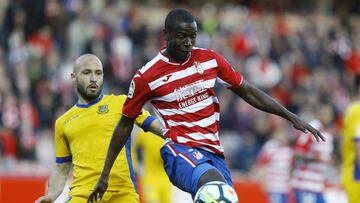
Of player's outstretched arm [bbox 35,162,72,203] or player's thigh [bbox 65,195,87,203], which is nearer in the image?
player's thigh [bbox 65,195,87,203]

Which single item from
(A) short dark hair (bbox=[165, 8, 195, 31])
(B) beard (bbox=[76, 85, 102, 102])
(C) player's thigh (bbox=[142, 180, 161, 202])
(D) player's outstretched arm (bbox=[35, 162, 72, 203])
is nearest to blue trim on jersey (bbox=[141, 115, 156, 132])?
(B) beard (bbox=[76, 85, 102, 102])

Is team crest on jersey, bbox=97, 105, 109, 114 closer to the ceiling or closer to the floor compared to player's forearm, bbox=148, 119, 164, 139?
closer to the ceiling

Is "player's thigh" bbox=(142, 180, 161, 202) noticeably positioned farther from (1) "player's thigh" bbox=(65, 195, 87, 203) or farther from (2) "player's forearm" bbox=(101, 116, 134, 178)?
(2) "player's forearm" bbox=(101, 116, 134, 178)

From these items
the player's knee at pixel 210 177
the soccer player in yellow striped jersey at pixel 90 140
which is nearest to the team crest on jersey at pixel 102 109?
the soccer player in yellow striped jersey at pixel 90 140

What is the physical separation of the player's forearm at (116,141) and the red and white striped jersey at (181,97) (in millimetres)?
126

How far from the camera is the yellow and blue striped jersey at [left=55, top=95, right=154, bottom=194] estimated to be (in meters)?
8.81

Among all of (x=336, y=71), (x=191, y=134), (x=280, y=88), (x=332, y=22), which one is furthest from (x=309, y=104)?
(x=191, y=134)

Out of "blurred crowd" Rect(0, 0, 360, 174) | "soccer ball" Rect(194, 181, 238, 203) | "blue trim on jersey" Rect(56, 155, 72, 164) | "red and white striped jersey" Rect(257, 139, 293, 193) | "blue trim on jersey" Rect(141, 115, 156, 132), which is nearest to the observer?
"soccer ball" Rect(194, 181, 238, 203)

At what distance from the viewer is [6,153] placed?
17141 mm

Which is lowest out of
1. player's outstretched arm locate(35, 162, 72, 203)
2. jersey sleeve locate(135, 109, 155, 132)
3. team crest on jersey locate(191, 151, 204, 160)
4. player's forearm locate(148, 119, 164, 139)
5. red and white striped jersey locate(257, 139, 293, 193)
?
red and white striped jersey locate(257, 139, 293, 193)

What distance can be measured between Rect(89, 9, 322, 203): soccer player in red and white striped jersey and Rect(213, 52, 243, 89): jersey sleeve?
0.16 ft

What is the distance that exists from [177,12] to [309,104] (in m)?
13.8

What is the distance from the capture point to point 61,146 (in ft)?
29.8

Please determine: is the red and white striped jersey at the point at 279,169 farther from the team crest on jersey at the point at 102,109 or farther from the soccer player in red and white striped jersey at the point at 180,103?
the soccer player in red and white striped jersey at the point at 180,103
